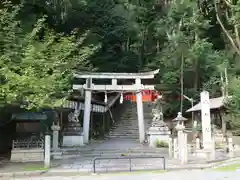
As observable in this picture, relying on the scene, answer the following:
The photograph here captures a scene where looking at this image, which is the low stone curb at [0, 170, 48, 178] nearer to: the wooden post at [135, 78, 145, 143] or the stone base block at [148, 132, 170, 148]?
the stone base block at [148, 132, 170, 148]

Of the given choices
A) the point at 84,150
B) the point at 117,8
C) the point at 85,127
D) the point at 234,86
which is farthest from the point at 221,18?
the point at 84,150

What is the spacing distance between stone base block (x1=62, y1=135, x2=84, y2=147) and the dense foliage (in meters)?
4.99

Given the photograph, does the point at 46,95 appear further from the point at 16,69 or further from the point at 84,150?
the point at 84,150

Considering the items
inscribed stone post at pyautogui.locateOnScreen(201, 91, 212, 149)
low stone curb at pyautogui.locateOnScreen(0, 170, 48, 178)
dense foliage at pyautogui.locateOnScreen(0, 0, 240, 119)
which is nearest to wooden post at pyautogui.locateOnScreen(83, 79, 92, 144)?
dense foliage at pyautogui.locateOnScreen(0, 0, 240, 119)

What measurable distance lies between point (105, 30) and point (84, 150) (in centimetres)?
1666

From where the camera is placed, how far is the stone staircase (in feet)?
94.8

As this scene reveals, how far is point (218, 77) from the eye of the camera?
27.7 metres

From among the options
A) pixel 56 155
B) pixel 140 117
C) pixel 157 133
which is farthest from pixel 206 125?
pixel 140 117

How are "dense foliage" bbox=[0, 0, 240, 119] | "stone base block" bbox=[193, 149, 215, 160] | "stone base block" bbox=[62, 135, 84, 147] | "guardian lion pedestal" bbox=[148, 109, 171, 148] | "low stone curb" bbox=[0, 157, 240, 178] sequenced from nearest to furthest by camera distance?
"low stone curb" bbox=[0, 157, 240, 178]
"dense foliage" bbox=[0, 0, 240, 119]
"stone base block" bbox=[193, 149, 215, 160]
"stone base block" bbox=[62, 135, 84, 147]
"guardian lion pedestal" bbox=[148, 109, 171, 148]

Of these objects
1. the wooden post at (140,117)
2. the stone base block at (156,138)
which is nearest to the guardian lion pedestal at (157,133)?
the stone base block at (156,138)

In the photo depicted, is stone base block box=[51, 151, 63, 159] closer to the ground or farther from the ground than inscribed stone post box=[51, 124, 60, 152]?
closer to the ground

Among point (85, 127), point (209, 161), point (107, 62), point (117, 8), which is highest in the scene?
point (117, 8)

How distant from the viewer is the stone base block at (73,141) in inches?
848

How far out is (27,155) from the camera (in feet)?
54.0
